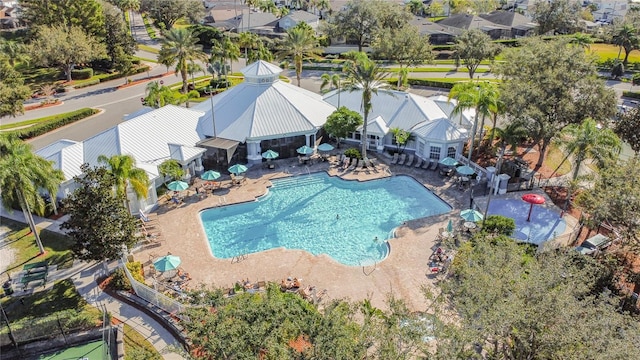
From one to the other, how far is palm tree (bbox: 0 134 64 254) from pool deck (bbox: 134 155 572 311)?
7070mm

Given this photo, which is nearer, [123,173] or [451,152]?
[123,173]

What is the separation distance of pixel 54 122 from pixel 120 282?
33.4 meters

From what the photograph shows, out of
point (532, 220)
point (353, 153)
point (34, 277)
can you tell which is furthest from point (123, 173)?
point (532, 220)

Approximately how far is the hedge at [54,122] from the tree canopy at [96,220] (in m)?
28.9

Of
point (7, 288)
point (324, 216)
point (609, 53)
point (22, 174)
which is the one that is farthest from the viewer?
point (609, 53)

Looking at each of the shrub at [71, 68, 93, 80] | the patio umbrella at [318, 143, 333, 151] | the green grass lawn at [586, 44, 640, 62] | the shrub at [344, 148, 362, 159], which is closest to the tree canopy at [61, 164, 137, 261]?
the patio umbrella at [318, 143, 333, 151]

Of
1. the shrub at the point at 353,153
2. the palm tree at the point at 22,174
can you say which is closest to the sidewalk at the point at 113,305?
the palm tree at the point at 22,174

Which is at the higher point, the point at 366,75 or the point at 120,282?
the point at 366,75

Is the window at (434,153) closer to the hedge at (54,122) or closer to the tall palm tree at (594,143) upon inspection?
the tall palm tree at (594,143)

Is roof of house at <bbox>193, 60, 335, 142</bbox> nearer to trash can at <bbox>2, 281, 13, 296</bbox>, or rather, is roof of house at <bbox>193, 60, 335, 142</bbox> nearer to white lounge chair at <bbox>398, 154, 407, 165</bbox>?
white lounge chair at <bbox>398, 154, 407, 165</bbox>

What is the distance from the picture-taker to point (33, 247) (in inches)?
1138

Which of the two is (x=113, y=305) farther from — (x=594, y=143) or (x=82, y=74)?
(x=82, y=74)

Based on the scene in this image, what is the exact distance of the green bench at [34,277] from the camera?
25120 millimetres

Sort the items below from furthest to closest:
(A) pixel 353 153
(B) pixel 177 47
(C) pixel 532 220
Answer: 1. (B) pixel 177 47
2. (A) pixel 353 153
3. (C) pixel 532 220
